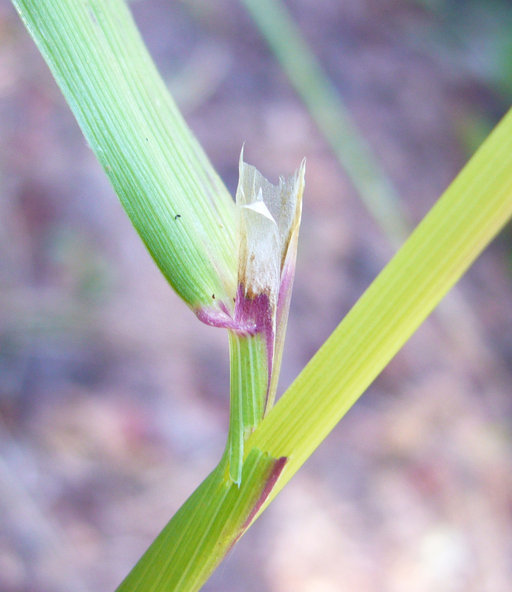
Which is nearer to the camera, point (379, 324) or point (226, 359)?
point (379, 324)

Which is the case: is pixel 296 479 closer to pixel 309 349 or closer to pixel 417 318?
pixel 309 349

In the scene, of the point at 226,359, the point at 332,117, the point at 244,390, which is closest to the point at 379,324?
the point at 244,390

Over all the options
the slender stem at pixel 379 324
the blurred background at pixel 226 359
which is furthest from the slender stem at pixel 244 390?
the blurred background at pixel 226 359

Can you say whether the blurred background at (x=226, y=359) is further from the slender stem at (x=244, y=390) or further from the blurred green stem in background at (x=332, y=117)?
the slender stem at (x=244, y=390)

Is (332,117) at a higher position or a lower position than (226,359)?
higher

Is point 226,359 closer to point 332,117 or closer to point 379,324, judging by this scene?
point 332,117

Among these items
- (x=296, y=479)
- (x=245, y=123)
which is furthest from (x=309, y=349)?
(x=245, y=123)

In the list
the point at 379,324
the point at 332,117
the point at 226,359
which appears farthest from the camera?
the point at 332,117

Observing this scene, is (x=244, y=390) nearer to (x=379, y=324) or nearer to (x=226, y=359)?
(x=379, y=324)

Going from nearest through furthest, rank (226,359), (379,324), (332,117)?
(379,324), (226,359), (332,117)

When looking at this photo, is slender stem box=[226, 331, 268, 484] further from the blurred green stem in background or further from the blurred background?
the blurred green stem in background
